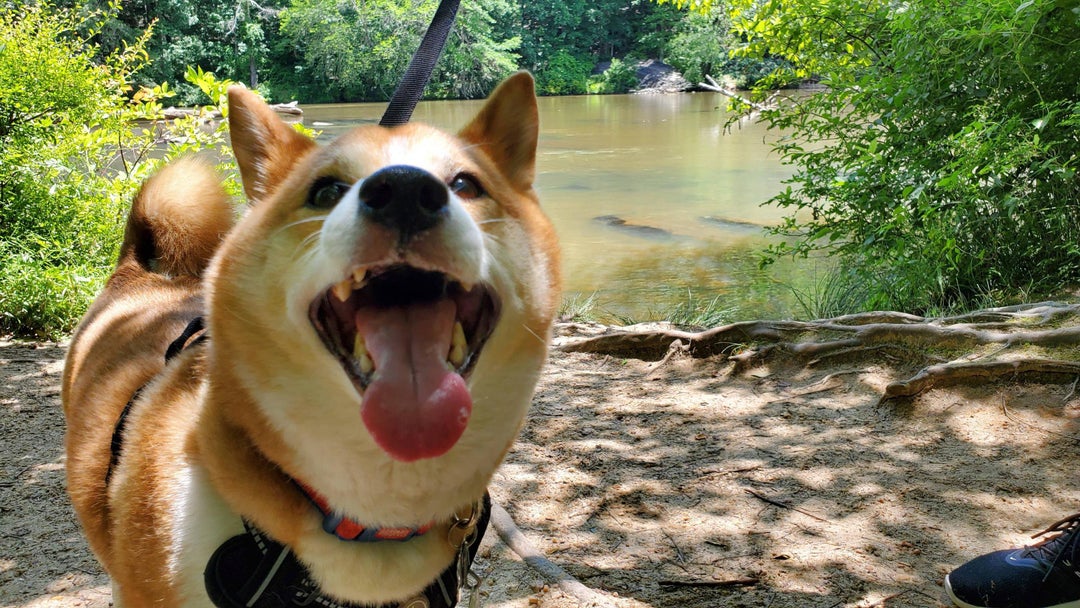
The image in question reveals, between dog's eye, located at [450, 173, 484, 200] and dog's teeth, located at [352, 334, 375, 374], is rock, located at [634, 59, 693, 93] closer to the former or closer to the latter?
dog's eye, located at [450, 173, 484, 200]

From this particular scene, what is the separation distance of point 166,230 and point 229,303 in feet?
4.16

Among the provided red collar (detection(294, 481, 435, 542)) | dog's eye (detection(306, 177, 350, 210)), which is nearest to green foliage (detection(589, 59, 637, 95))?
dog's eye (detection(306, 177, 350, 210))

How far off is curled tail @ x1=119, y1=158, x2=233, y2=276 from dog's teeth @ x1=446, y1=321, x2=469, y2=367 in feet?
4.84

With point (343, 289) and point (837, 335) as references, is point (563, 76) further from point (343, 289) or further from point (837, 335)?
point (343, 289)

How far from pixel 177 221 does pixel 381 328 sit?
1.48m

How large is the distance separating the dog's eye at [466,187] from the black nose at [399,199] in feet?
1.12

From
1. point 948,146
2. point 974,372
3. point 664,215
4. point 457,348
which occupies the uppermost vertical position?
point 948,146

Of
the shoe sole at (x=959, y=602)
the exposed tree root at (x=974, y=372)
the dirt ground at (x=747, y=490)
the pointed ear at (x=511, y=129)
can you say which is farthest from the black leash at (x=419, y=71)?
the exposed tree root at (x=974, y=372)

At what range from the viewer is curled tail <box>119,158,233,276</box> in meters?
2.48

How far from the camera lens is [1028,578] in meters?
2.12

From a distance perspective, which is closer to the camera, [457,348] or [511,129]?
[457,348]

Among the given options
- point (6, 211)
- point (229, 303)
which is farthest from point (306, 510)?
point (6, 211)

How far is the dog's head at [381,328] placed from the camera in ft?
4.32

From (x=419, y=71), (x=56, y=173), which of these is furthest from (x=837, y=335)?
(x=56, y=173)
